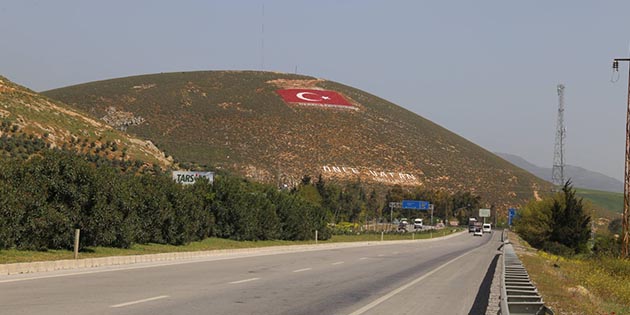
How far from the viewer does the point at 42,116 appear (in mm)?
69625

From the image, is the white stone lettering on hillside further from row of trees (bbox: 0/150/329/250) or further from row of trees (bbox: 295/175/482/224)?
row of trees (bbox: 0/150/329/250)

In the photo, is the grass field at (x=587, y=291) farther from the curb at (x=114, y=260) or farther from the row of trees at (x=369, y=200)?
the row of trees at (x=369, y=200)

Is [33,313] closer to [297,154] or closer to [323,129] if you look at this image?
[297,154]

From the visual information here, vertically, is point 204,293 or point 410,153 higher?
point 410,153

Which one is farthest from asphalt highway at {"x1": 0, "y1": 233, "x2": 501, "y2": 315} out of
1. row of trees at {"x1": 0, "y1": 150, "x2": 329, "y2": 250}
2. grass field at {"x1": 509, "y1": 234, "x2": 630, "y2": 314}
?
row of trees at {"x1": 0, "y1": 150, "x2": 329, "y2": 250}

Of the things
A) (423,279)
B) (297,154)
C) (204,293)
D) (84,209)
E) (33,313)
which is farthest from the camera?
(297,154)

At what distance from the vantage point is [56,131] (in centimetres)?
6725

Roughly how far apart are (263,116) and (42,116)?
7217 centimetres

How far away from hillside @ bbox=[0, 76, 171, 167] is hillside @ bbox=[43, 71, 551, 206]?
103 feet

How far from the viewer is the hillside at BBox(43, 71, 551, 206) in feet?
407

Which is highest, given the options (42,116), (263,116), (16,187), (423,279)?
A: (263,116)

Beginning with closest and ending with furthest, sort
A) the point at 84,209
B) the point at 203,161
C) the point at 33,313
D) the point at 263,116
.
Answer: the point at 33,313 → the point at 84,209 → the point at 203,161 → the point at 263,116

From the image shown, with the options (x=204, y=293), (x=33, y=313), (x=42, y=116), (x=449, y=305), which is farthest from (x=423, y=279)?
(x=42, y=116)

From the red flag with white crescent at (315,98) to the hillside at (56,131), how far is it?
7384 cm
